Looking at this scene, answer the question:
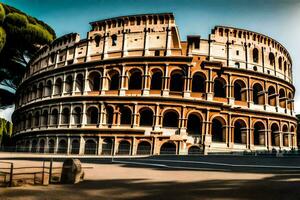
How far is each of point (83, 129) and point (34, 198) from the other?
1816 centimetres

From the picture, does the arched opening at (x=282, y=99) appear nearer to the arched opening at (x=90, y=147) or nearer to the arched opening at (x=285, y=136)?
the arched opening at (x=285, y=136)

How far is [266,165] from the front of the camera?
13.2m

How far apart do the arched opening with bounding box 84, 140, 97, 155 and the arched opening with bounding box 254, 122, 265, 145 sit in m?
14.6

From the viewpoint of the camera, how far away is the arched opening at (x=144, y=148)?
77.6 feet

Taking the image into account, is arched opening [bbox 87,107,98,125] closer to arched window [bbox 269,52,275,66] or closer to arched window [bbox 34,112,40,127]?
arched window [bbox 34,112,40,127]

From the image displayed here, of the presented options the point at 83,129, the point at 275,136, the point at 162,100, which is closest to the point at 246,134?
the point at 275,136

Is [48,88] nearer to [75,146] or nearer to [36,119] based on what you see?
[36,119]

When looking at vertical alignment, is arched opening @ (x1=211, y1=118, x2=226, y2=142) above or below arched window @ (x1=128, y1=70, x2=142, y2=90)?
below

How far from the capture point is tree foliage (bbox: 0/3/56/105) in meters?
26.7

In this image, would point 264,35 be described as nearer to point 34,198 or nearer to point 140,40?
point 140,40

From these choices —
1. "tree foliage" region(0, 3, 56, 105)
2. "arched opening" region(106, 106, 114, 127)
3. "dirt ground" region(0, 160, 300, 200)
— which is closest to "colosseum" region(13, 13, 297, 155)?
"arched opening" region(106, 106, 114, 127)

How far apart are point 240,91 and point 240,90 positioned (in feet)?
0.33

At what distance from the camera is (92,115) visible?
26.8m

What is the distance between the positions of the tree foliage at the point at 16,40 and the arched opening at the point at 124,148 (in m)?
12.8
